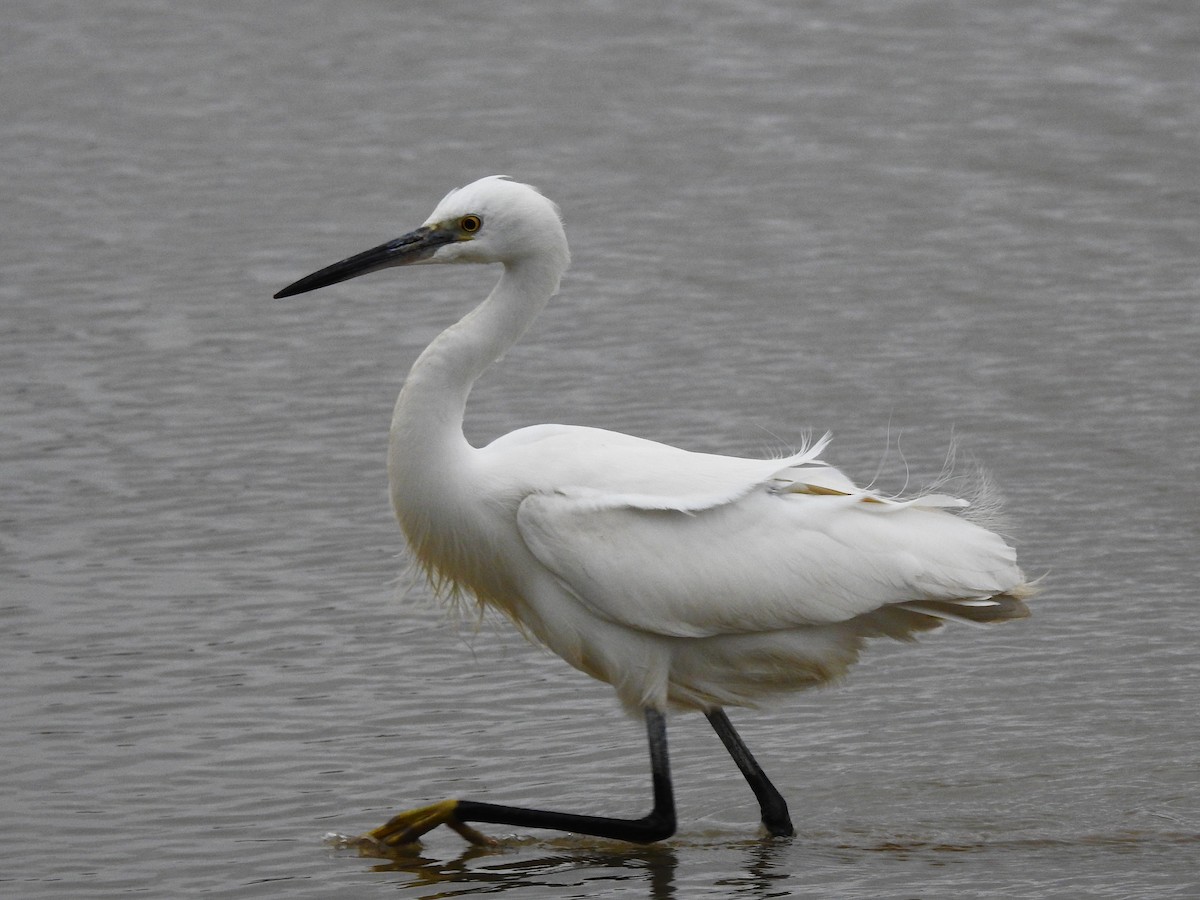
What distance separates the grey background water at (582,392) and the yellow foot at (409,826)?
0.08 m

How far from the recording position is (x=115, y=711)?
6910 millimetres

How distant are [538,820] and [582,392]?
3.93 metres

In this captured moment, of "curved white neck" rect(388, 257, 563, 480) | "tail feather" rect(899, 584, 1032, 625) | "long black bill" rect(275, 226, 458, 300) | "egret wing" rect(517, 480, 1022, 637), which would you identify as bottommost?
"tail feather" rect(899, 584, 1032, 625)

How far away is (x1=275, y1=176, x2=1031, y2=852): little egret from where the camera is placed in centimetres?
598

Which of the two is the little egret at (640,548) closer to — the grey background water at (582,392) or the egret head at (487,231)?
the egret head at (487,231)

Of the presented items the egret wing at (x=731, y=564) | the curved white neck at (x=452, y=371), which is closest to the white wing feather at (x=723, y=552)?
the egret wing at (x=731, y=564)

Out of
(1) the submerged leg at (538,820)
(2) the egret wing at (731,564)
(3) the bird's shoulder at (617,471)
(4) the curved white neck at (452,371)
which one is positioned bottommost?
(1) the submerged leg at (538,820)

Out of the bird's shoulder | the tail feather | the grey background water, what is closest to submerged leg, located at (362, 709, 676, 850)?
the grey background water

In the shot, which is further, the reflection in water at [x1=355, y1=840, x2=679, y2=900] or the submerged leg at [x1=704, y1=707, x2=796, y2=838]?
Result: the submerged leg at [x1=704, y1=707, x2=796, y2=838]

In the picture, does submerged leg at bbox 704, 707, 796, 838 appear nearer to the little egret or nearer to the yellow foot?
the little egret

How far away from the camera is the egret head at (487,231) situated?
6.06m

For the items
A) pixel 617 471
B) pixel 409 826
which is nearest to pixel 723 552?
pixel 617 471

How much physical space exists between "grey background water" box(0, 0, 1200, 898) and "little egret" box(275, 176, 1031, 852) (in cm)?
50

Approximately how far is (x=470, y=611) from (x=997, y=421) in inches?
142
